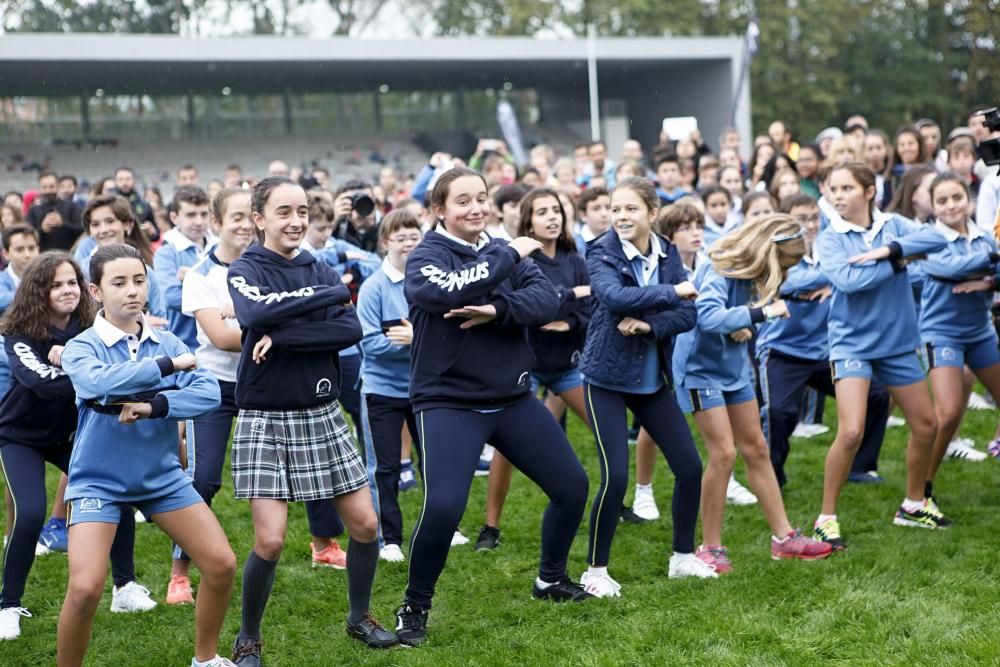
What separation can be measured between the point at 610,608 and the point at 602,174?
9.14m

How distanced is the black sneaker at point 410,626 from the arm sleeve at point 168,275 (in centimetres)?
250

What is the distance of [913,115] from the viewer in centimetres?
4559

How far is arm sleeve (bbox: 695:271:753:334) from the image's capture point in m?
5.61

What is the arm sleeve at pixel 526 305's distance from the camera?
481 cm

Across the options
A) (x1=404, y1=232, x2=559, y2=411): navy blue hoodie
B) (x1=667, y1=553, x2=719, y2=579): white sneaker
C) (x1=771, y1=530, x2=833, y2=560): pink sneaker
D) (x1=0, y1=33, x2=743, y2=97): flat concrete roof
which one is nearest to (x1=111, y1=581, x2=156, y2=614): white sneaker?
(x1=404, y1=232, x2=559, y2=411): navy blue hoodie

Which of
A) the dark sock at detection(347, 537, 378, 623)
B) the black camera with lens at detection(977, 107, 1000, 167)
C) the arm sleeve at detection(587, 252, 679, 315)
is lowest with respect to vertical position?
the dark sock at detection(347, 537, 378, 623)

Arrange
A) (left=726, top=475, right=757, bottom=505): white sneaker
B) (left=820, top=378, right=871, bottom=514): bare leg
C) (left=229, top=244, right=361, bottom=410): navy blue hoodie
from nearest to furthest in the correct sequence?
(left=229, top=244, right=361, bottom=410): navy blue hoodie → (left=820, top=378, right=871, bottom=514): bare leg → (left=726, top=475, right=757, bottom=505): white sneaker

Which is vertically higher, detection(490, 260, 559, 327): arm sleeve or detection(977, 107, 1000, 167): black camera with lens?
detection(977, 107, 1000, 167): black camera with lens

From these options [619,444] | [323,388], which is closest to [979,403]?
[619,444]

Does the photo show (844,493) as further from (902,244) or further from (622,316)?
(622,316)

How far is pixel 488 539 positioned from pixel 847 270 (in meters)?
→ 2.45

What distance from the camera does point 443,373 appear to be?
190 inches

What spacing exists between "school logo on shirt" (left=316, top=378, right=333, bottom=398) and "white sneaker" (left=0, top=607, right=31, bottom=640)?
2.06m

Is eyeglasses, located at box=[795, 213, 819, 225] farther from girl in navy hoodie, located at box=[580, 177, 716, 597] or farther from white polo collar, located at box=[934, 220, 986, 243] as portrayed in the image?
girl in navy hoodie, located at box=[580, 177, 716, 597]
